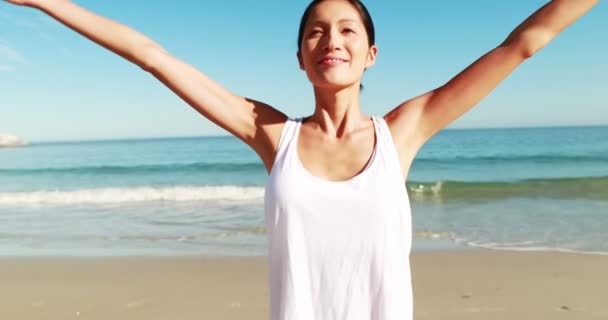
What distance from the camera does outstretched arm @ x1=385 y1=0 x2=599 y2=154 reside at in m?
1.83

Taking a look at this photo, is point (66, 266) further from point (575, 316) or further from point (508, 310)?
point (575, 316)

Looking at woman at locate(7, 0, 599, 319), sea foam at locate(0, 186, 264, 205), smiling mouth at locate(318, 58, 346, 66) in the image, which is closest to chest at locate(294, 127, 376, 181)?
woman at locate(7, 0, 599, 319)

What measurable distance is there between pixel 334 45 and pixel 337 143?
0.33m

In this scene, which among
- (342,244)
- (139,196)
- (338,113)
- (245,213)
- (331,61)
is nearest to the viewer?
(342,244)

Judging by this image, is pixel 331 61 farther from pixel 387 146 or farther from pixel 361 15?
pixel 387 146

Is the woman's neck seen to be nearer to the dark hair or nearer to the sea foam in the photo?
the dark hair

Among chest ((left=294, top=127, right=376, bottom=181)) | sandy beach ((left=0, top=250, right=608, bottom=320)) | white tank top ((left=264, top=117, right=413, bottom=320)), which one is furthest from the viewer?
sandy beach ((left=0, top=250, right=608, bottom=320))

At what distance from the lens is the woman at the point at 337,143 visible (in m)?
1.67

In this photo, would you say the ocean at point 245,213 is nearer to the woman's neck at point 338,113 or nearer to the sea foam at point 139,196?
the sea foam at point 139,196

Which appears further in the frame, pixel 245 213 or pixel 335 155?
pixel 245 213

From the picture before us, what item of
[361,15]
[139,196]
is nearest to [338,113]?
[361,15]

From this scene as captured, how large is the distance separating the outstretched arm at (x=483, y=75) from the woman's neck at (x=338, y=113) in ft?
0.39

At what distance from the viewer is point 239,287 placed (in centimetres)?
641

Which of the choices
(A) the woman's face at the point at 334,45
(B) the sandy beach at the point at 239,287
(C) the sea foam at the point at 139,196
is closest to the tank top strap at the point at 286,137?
(A) the woman's face at the point at 334,45
